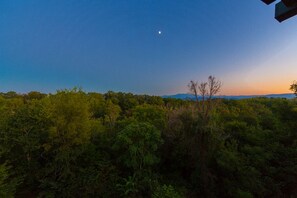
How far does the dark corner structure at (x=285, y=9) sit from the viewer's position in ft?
5.30

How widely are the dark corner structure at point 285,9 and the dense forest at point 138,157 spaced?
13.5 metres

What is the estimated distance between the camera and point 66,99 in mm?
16406

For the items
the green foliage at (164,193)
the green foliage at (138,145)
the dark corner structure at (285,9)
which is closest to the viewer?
the dark corner structure at (285,9)

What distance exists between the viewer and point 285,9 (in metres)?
1.73

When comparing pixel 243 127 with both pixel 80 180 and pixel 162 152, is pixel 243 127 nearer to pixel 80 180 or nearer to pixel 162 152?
pixel 162 152

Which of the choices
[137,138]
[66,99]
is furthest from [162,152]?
[66,99]

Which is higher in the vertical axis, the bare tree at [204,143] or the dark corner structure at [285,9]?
the dark corner structure at [285,9]

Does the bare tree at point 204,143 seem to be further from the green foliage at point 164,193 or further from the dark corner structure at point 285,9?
the dark corner structure at point 285,9

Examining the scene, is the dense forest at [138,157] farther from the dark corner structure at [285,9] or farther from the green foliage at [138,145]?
the dark corner structure at [285,9]

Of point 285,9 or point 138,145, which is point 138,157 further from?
point 285,9

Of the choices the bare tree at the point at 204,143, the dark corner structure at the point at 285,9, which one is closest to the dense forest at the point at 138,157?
the bare tree at the point at 204,143

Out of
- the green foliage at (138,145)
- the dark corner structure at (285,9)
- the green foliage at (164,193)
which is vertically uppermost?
the dark corner structure at (285,9)

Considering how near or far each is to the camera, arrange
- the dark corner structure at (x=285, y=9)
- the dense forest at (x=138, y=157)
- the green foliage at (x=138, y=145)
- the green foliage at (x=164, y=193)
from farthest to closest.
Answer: the green foliage at (x=138, y=145), the dense forest at (x=138, y=157), the green foliage at (x=164, y=193), the dark corner structure at (x=285, y=9)

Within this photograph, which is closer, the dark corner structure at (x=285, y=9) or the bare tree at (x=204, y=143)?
the dark corner structure at (x=285, y=9)
